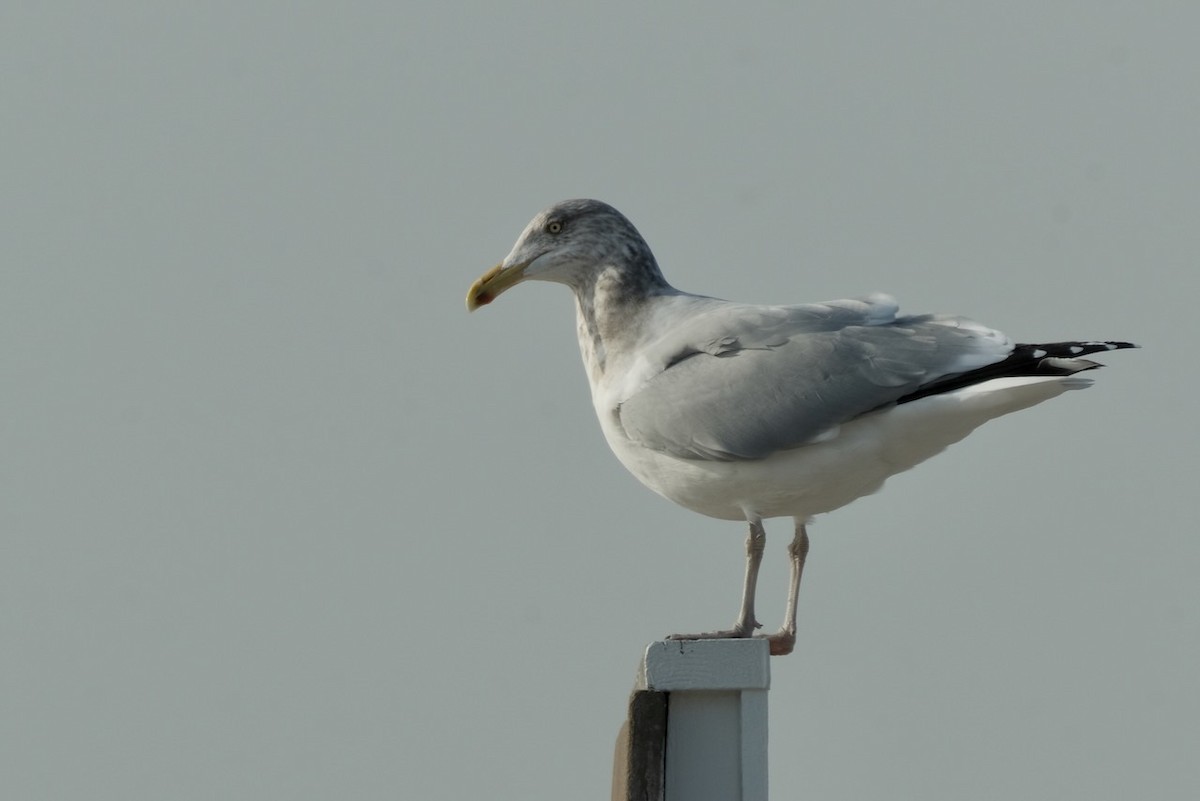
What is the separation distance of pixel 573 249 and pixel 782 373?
1305 mm

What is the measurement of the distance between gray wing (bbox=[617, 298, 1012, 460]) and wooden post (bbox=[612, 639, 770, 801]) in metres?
0.90

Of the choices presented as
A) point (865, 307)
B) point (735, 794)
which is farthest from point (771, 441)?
point (735, 794)

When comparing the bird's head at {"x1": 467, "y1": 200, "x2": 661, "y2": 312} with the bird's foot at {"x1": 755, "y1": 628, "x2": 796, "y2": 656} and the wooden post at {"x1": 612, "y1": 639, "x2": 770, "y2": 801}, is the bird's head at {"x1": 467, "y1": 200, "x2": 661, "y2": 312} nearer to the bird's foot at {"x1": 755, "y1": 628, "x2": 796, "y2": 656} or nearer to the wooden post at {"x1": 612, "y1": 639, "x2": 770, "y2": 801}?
the bird's foot at {"x1": 755, "y1": 628, "x2": 796, "y2": 656}

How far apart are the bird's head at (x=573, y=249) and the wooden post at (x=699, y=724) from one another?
2.02 meters

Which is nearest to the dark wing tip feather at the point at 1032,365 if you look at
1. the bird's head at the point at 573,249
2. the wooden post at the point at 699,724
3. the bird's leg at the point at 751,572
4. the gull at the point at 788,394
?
the gull at the point at 788,394

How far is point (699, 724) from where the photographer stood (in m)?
6.09

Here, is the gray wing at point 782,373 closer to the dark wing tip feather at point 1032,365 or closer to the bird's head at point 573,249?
the dark wing tip feather at point 1032,365

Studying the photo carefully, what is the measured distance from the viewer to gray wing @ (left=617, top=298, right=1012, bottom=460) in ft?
21.4

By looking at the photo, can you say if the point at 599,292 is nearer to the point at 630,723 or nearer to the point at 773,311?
the point at 773,311

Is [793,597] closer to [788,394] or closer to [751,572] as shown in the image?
[751,572]

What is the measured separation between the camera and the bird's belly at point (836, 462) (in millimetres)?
6352

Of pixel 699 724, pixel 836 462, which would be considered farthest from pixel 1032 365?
pixel 699 724

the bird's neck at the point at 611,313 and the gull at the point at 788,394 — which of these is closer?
Result: the gull at the point at 788,394

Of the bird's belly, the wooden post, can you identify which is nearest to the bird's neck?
the bird's belly
